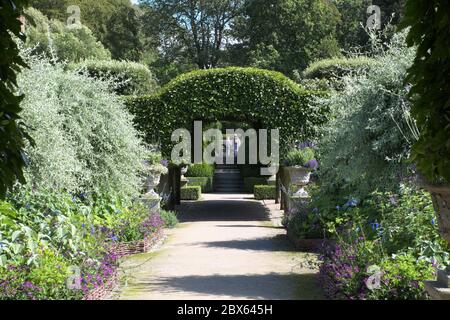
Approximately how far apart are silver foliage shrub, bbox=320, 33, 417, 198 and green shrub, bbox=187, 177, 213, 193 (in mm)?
16820

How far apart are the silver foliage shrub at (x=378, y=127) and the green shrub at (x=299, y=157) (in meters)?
5.26

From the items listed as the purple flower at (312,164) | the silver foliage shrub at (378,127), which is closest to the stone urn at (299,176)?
the purple flower at (312,164)

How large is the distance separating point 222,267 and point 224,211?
864 centimetres

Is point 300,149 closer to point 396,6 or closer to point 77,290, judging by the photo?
point 77,290

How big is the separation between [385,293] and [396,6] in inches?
1115

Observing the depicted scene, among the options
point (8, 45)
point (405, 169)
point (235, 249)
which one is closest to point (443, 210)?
point (8, 45)

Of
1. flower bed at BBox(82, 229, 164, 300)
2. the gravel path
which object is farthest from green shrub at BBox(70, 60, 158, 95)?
flower bed at BBox(82, 229, 164, 300)

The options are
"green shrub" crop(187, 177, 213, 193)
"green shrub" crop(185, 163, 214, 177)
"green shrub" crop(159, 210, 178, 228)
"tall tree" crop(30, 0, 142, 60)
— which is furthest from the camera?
"tall tree" crop(30, 0, 142, 60)

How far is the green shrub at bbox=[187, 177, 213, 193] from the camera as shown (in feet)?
78.5

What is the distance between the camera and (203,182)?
2419cm

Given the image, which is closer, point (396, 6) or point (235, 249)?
point (235, 249)

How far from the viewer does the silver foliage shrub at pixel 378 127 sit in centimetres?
660

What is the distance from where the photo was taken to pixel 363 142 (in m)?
6.79

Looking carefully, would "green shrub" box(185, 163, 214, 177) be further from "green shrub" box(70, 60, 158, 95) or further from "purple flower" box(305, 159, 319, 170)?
"purple flower" box(305, 159, 319, 170)
